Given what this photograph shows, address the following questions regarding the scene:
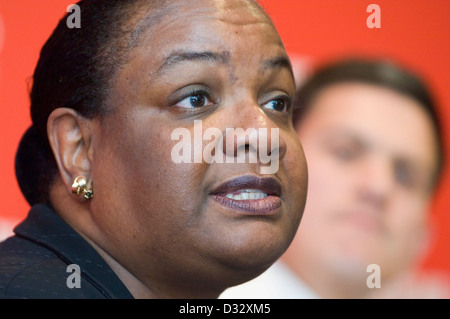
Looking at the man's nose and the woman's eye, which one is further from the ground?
the man's nose

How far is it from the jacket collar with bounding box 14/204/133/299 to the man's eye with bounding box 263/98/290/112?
0.50 metres

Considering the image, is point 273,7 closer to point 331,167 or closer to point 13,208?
point 331,167

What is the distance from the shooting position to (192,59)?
4.85 ft

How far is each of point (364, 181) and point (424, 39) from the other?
830 mm

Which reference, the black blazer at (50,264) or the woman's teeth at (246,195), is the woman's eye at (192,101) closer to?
the woman's teeth at (246,195)

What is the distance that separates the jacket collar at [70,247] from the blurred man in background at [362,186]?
5.20ft

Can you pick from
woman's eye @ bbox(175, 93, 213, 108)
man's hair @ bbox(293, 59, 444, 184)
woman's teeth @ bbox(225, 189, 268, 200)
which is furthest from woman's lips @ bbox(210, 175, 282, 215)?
man's hair @ bbox(293, 59, 444, 184)

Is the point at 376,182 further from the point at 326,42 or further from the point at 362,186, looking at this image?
the point at 326,42

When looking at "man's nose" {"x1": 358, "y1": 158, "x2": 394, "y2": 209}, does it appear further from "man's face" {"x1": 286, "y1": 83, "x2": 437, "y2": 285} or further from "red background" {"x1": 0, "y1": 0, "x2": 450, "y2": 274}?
"red background" {"x1": 0, "y1": 0, "x2": 450, "y2": 274}

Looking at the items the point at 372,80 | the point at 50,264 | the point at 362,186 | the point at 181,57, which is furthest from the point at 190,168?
the point at 372,80

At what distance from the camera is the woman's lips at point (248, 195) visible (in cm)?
143

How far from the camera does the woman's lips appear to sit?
1.43m

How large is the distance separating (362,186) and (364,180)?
3 cm

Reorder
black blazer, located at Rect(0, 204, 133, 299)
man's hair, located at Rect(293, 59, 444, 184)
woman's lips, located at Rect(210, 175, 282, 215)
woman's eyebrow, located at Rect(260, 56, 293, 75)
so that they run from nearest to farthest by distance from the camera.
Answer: black blazer, located at Rect(0, 204, 133, 299)
woman's lips, located at Rect(210, 175, 282, 215)
woman's eyebrow, located at Rect(260, 56, 293, 75)
man's hair, located at Rect(293, 59, 444, 184)
